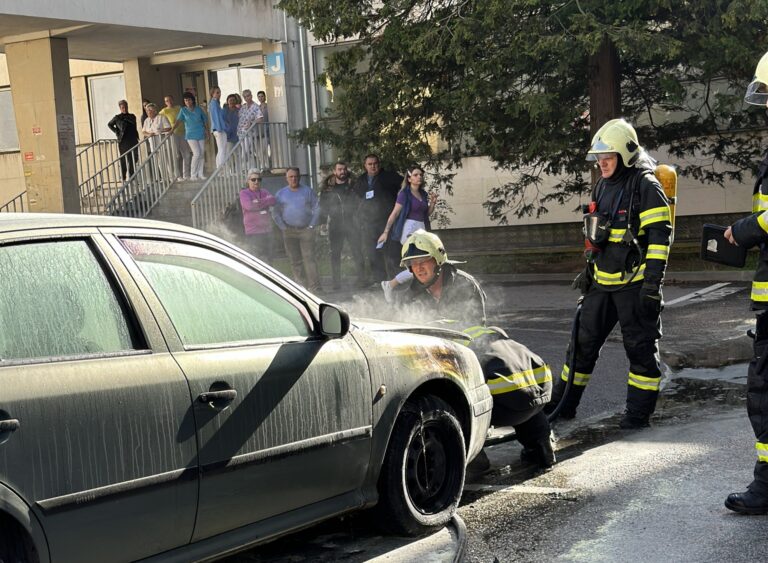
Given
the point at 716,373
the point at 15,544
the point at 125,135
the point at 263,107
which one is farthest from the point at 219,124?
the point at 15,544

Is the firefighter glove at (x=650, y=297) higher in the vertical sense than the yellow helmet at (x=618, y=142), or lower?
lower

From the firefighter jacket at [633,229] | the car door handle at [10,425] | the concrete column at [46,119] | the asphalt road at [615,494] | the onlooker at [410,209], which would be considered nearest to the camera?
the car door handle at [10,425]

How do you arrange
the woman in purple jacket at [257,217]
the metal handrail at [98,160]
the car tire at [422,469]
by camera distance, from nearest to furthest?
the car tire at [422,469]
the woman in purple jacket at [257,217]
the metal handrail at [98,160]

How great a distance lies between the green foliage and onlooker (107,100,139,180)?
16.2 ft

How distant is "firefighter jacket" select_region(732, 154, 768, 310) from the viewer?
196 inches

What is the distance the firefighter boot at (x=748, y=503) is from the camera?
4820mm

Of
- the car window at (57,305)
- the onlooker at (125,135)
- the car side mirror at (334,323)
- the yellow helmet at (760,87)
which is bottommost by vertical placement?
the car side mirror at (334,323)

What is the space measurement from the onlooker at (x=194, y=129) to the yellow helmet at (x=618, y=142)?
47.6 feet

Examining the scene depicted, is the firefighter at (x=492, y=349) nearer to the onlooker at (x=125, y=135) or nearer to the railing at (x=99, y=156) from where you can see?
the onlooker at (x=125, y=135)

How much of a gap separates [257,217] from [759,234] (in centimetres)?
1170

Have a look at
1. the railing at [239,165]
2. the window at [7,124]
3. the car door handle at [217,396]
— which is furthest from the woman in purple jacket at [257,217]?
the window at [7,124]

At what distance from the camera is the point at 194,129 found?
20.5 m

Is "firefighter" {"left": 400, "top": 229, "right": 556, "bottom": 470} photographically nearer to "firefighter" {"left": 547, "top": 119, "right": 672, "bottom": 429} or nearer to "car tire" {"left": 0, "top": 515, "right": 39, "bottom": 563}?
"firefighter" {"left": 547, "top": 119, "right": 672, "bottom": 429}

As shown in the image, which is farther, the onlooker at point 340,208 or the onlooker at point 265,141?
the onlooker at point 265,141
